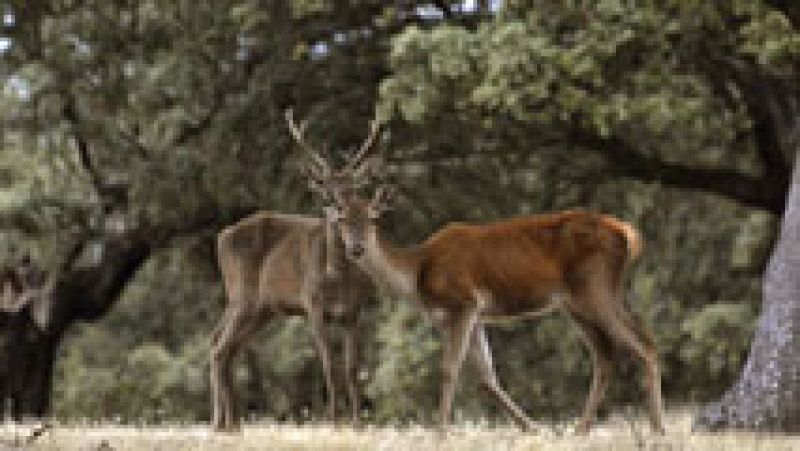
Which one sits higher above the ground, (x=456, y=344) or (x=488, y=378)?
(x=456, y=344)

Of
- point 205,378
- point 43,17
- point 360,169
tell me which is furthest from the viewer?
point 205,378

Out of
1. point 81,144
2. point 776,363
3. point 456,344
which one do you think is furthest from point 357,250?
point 81,144

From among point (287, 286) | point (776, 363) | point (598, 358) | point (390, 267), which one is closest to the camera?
point (390, 267)

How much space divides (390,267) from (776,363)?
10.2ft

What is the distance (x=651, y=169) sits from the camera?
18.7m

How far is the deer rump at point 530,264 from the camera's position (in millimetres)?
10992

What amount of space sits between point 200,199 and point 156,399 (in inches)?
305

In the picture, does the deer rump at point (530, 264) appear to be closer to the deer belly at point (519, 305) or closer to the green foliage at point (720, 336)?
the deer belly at point (519, 305)

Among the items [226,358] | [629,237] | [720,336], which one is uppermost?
[629,237]

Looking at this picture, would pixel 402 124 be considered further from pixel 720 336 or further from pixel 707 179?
Answer: pixel 720 336

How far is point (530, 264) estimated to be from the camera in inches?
434

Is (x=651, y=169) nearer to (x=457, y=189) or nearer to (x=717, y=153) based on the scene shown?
(x=457, y=189)

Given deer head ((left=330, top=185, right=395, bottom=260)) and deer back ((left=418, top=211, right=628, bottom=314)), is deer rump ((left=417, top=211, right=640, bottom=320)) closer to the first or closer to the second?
deer back ((left=418, top=211, right=628, bottom=314))

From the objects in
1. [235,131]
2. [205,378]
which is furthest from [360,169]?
[205,378]
